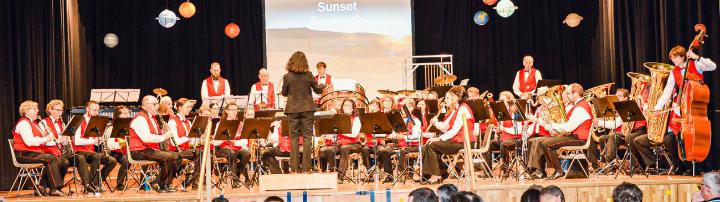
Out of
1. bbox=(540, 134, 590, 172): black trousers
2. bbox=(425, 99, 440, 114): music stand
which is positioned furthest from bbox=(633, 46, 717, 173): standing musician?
bbox=(425, 99, 440, 114): music stand

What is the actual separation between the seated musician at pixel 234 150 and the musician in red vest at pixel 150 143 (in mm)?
719

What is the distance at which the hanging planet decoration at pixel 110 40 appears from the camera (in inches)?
661

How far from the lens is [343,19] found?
1825 centimetres

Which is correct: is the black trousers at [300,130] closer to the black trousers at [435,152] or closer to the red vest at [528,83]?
the black trousers at [435,152]

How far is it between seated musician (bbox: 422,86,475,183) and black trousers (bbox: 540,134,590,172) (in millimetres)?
930

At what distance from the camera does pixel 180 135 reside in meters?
11.7

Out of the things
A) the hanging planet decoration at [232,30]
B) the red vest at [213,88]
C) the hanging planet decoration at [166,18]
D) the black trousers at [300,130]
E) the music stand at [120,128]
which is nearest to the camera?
the black trousers at [300,130]

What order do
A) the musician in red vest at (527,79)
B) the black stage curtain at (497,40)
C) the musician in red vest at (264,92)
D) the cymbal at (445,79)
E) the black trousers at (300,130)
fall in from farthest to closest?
1. the black stage curtain at (497,40)
2. the musician in red vest at (527,79)
3. the cymbal at (445,79)
4. the musician in red vest at (264,92)
5. the black trousers at (300,130)

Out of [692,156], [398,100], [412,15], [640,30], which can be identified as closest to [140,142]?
[398,100]

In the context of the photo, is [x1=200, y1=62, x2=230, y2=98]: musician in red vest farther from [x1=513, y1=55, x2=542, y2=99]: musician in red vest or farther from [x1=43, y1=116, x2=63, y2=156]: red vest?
[x1=513, y1=55, x2=542, y2=99]: musician in red vest

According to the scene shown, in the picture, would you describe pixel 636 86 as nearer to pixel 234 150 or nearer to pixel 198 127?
pixel 234 150

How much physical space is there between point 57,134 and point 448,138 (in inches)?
186

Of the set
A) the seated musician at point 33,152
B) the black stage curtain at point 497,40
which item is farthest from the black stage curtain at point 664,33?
the seated musician at point 33,152

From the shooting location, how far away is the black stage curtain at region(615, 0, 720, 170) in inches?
443
